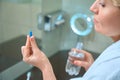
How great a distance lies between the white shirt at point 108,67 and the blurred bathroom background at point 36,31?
1300 millimetres

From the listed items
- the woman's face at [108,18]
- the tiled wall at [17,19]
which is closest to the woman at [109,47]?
the woman's face at [108,18]

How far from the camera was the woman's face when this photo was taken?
64 centimetres

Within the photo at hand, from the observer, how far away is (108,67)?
588 millimetres

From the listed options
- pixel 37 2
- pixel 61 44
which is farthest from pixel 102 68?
pixel 61 44

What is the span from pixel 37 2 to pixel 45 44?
0.41 metres

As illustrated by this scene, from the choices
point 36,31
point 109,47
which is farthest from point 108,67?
point 36,31

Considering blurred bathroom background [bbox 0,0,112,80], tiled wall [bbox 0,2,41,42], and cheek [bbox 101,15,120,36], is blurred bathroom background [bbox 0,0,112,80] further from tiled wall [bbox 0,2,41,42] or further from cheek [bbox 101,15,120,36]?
cheek [bbox 101,15,120,36]

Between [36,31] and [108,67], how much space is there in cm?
140

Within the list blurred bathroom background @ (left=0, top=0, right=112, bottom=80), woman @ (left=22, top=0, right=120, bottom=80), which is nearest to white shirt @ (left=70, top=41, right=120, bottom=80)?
woman @ (left=22, top=0, right=120, bottom=80)

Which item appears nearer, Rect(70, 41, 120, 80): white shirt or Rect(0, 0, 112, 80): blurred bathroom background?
Rect(70, 41, 120, 80): white shirt

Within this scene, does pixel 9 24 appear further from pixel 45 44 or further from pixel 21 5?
pixel 45 44

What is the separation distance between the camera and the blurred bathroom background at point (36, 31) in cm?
184

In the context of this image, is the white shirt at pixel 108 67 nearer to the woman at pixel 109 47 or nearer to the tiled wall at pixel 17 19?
the woman at pixel 109 47

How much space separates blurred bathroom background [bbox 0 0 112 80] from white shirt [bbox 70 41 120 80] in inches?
51.2
